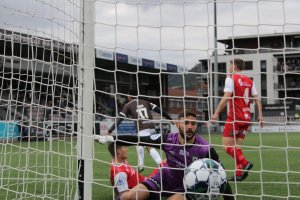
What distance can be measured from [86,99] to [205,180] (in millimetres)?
1181

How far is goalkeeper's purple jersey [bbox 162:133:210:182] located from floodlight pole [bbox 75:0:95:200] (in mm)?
776

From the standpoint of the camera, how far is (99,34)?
390 centimetres

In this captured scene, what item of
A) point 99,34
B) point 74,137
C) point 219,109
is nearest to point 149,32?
point 99,34

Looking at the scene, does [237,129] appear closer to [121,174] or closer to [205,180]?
[121,174]

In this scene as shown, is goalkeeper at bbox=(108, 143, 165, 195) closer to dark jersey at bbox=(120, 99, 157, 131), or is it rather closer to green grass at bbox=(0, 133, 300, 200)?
green grass at bbox=(0, 133, 300, 200)

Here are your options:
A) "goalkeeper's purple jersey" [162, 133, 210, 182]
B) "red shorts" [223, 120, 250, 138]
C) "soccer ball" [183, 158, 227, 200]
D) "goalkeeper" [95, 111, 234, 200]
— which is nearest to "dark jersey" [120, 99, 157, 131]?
"red shorts" [223, 120, 250, 138]

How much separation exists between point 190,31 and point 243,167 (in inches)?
131

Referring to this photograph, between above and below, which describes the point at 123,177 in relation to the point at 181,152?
below

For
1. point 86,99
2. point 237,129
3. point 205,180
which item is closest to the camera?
point 86,99

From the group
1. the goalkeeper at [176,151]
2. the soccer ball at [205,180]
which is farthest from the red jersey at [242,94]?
the soccer ball at [205,180]

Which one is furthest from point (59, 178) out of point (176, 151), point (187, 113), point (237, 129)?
point (237, 129)

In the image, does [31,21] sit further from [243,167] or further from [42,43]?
[243,167]

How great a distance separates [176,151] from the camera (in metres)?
4.46

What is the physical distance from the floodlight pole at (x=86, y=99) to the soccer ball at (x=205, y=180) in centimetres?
85
